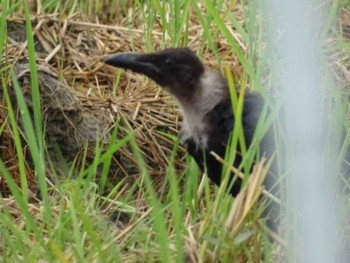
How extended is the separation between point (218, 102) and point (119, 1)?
2.60m

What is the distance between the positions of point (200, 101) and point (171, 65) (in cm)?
18

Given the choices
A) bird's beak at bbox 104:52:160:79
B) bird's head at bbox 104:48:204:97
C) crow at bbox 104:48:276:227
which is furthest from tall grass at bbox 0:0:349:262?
bird's beak at bbox 104:52:160:79

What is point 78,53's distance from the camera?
17.9 ft

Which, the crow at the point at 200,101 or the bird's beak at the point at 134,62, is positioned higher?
the bird's beak at the point at 134,62

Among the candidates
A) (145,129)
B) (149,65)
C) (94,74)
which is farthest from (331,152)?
(94,74)

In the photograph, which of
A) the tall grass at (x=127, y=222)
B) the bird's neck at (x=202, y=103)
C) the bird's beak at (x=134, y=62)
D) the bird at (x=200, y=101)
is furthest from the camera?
the bird's beak at (x=134, y=62)

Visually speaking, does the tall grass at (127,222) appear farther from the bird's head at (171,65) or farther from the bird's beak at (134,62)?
the bird's beak at (134,62)

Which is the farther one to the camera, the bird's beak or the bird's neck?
the bird's beak

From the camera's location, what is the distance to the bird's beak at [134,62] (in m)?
3.69

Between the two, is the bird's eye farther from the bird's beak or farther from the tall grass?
the tall grass

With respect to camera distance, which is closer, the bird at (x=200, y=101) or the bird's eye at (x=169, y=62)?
the bird at (x=200, y=101)

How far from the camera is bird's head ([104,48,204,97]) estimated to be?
3.70 m

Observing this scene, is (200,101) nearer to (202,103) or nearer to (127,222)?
(202,103)

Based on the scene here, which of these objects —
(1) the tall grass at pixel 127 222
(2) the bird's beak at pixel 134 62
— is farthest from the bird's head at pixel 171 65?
(1) the tall grass at pixel 127 222
